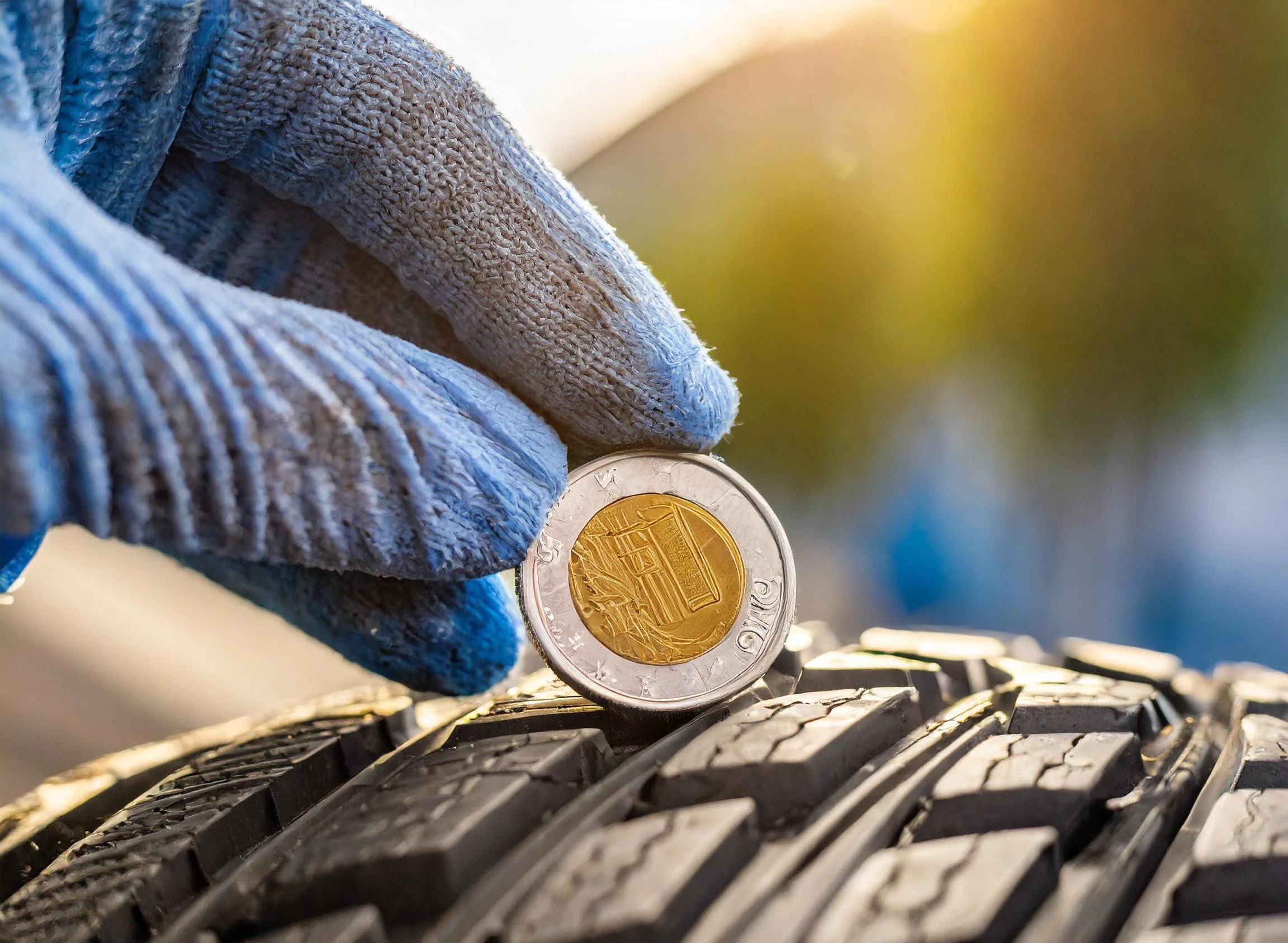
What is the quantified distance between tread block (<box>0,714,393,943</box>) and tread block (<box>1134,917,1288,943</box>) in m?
0.53

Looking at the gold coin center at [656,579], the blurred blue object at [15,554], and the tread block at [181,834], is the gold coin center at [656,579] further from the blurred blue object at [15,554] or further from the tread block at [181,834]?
the blurred blue object at [15,554]

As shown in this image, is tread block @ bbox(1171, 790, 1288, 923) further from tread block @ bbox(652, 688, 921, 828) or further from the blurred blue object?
the blurred blue object

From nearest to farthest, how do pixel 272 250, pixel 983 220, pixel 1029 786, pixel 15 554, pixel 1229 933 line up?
pixel 1229 933
pixel 1029 786
pixel 15 554
pixel 272 250
pixel 983 220

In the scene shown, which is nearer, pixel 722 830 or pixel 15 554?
pixel 722 830

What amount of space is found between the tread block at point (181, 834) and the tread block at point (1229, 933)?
20.8 inches

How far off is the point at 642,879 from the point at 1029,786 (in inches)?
9.4

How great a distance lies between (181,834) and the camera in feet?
1.89

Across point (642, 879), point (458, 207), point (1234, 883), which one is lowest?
point (1234, 883)

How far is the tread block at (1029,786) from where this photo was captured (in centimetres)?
51

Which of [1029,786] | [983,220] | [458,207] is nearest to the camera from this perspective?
[1029,786]

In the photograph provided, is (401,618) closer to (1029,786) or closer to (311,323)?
(311,323)

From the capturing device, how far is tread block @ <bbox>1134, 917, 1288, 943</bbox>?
1.34 ft

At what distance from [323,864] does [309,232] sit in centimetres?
58

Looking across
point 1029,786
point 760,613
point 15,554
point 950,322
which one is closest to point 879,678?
point 760,613
